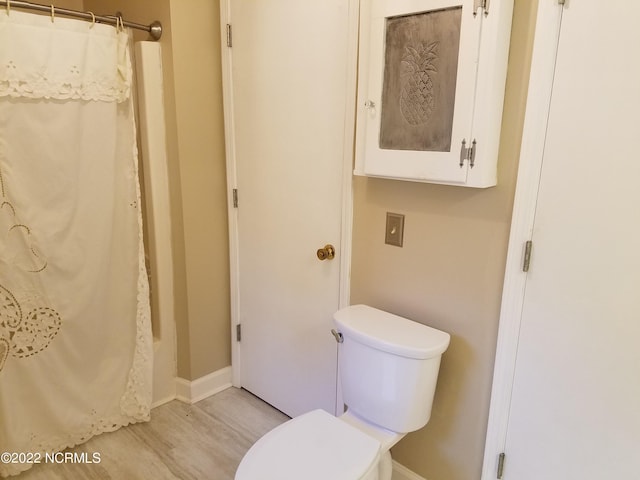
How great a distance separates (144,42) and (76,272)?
1054mm

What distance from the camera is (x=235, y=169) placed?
2115 millimetres

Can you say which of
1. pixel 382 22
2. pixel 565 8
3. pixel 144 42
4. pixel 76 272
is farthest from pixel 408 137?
pixel 76 272

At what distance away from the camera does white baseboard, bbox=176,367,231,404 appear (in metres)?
2.23

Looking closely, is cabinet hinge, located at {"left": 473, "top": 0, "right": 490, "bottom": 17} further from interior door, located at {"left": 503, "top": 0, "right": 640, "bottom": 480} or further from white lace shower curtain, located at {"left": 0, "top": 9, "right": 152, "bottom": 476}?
white lace shower curtain, located at {"left": 0, "top": 9, "right": 152, "bottom": 476}

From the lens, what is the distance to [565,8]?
1100mm

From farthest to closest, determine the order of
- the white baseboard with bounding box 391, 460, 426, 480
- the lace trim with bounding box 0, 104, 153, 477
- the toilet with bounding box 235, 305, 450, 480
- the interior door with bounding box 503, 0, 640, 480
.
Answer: the lace trim with bounding box 0, 104, 153, 477 → the white baseboard with bounding box 391, 460, 426, 480 → the toilet with bounding box 235, 305, 450, 480 → the interior door with bounding box 503, 0, 640, 480

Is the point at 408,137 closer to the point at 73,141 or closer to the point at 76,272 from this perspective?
the point at 73,141

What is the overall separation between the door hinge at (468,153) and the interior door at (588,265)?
0.65ft

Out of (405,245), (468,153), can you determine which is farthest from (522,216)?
(405,245)

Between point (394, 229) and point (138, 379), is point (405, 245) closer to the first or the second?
point (394, 229)

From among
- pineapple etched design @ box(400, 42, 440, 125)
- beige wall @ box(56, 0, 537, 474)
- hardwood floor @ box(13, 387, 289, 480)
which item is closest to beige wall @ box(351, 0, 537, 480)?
beige wall @ box(56, 0, 537, 474)

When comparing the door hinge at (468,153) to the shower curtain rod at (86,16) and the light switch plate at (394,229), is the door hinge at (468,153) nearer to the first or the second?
the light switch plate at (394,229)

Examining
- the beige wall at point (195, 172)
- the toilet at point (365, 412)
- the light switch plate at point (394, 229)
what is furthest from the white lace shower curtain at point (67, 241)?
the light switch plate at point (394, 229)

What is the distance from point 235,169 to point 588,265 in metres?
1.56
